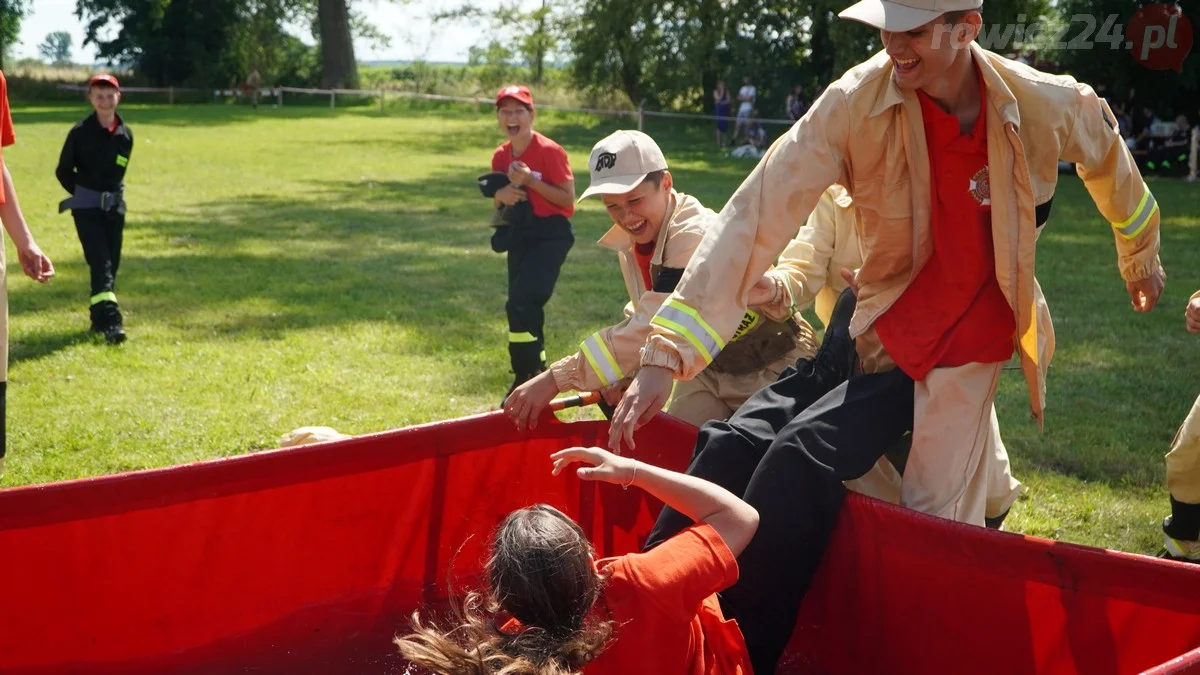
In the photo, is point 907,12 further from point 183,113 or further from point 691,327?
point 183,113

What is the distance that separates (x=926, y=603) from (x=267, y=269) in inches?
369

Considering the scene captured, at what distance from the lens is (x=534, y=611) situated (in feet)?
8.87

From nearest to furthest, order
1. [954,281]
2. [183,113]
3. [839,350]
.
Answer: [954,281] < [839,350] < [183,113]

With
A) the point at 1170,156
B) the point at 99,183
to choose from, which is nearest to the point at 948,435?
the point at 99,183

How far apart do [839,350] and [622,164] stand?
101cm

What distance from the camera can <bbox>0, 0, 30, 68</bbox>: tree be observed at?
1857 inches

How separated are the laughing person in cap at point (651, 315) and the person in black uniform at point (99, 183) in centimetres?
535

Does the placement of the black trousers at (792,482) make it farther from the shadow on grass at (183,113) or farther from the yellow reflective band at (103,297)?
the shadow on grass at (183,113)

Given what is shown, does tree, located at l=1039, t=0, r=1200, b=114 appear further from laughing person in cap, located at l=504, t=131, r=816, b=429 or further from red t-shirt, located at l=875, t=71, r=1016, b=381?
red t-shirt, located at l=875, t=71, r=1016, b=381

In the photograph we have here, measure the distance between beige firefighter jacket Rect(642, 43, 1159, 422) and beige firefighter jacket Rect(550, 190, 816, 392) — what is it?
63 cm

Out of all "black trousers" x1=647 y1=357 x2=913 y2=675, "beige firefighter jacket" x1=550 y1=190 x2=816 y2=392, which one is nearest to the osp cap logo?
"beige firefighter jacket" x1=550 y1=190 x2=816 y2=392

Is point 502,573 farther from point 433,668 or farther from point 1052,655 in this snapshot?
point 1052,655

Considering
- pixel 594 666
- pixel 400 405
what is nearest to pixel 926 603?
pixel 594 666

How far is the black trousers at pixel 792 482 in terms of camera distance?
11.3 ft
